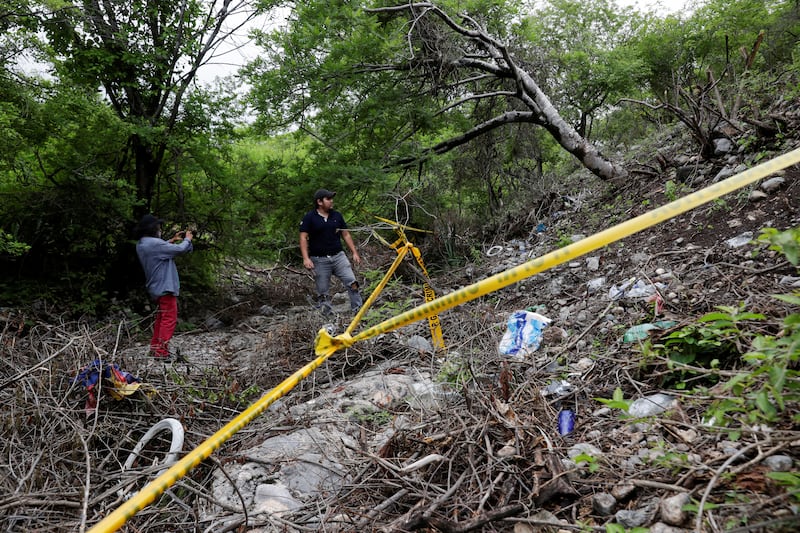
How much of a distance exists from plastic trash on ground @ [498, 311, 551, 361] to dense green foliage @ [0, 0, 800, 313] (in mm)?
2086

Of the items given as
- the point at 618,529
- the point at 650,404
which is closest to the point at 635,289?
the point at 650,404

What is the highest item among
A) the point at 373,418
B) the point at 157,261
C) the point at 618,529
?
the point at 157,261

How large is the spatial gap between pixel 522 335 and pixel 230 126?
17.0ft

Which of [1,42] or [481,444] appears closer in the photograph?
[481,444]

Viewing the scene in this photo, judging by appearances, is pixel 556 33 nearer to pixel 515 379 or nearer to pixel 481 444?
pixel 515 379

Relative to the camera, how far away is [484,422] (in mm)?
2014

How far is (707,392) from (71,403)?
3385mm

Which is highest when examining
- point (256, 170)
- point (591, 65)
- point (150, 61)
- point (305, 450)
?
point (150, 61)

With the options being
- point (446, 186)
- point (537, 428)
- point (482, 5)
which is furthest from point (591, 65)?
point (537, 428)

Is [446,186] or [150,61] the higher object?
[150,61]

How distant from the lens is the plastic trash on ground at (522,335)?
323cm

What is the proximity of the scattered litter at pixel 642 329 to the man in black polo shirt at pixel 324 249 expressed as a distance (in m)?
3.01

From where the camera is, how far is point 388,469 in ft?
6.31

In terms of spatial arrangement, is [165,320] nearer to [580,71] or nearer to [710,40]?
[580,71]
